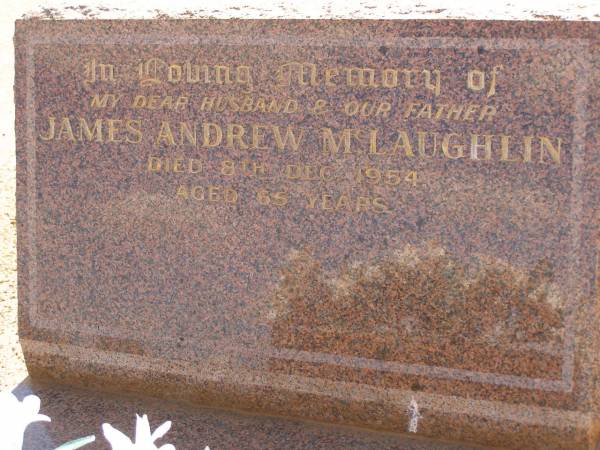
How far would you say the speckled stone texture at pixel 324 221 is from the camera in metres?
2.80

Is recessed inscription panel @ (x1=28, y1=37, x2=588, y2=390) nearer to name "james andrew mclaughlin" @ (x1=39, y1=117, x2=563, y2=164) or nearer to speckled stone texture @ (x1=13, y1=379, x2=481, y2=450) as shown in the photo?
name "james andrew mclaughlin" @ (x1=39, y1=117, x2=563, y2=164)

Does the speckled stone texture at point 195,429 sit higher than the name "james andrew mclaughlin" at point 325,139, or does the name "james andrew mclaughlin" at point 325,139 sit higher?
the name "james andrew mclaughlin" at point 325,139

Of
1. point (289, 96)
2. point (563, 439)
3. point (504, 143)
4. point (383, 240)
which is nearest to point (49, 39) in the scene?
point (289, 96)

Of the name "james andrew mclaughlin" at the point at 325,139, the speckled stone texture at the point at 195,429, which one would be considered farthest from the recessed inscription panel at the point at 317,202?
the speckled stone texture at the point at 195,429

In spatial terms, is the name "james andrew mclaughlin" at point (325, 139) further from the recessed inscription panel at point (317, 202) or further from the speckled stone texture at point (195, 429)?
the speckled stone texture at point (195, 429)

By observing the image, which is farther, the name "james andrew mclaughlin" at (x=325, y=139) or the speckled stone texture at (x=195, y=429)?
the speckled stone texture at (x=195, y=429)

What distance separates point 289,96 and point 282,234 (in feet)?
1.70

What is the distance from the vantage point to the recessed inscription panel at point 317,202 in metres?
2.82

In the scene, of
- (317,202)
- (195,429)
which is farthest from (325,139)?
(195,429)

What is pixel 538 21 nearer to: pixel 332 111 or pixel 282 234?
pixel 332 111

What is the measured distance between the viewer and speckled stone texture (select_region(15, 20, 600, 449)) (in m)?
2.80

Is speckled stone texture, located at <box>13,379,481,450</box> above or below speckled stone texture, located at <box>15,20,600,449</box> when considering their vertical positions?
below

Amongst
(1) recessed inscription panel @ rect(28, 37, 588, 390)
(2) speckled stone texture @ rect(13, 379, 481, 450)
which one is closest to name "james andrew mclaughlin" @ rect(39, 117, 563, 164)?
(1) recessed inscription panel @ rect(28, 37, 588, 390)

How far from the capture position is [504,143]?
2.81 m
